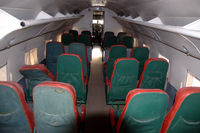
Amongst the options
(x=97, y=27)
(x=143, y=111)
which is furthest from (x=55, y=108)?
(x=97, y=27)

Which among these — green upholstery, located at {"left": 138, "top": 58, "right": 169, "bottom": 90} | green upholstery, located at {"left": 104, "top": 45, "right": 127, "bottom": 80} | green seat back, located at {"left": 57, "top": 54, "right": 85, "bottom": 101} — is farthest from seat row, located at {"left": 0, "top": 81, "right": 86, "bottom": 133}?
green upholstery, located at {"left": 104, "top": 45, "right": 127, "bottom": 80}

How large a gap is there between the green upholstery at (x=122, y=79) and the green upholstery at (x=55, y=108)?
5.10 feet

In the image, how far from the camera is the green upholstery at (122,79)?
3.55m

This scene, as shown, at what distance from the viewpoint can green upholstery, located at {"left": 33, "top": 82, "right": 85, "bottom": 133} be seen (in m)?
2.08

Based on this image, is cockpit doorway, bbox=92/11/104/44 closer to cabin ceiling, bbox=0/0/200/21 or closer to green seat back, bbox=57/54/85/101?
cabin ceiling, bbox=0/0/200/21

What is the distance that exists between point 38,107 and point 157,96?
1.45m

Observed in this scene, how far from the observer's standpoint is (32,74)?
12.5 feet

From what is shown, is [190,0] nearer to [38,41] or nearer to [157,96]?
[157,96]

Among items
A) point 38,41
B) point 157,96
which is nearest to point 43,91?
point 157,96

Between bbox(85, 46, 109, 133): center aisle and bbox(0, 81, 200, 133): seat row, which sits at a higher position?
bbox(0, 81, 200, 133): seat row

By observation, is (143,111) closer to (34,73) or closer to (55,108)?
(55,108)

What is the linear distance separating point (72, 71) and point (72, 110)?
1.73 m

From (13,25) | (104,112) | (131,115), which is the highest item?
(13,25)

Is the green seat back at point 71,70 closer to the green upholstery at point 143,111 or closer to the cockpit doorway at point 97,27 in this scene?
the green upholstery at point 143,111
